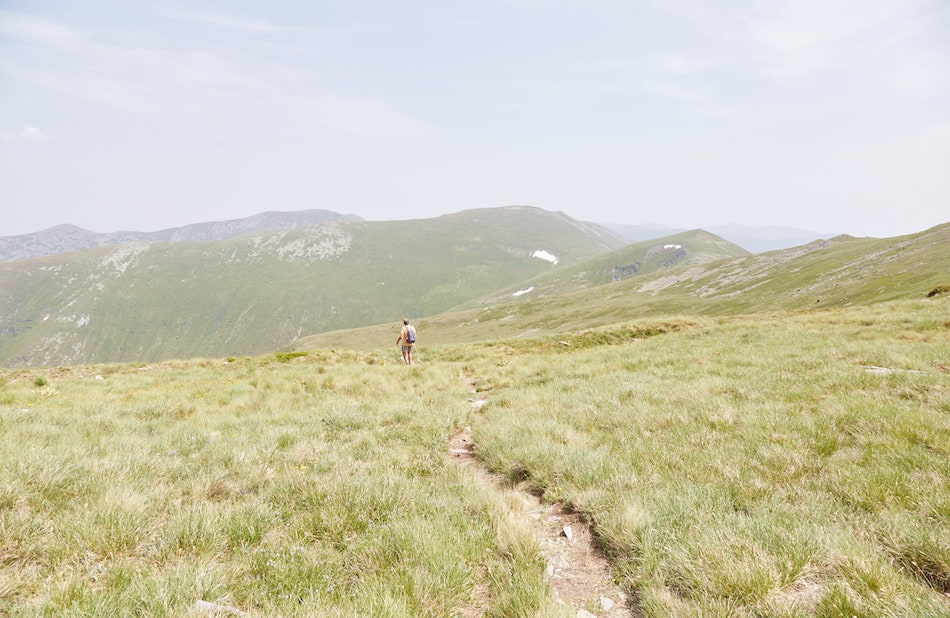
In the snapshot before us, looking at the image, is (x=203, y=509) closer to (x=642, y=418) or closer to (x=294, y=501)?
(x=294, y=501)

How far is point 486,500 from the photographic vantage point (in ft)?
17.9

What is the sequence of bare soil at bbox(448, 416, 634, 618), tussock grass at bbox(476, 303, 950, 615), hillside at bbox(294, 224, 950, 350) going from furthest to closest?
hillside at bbox(294, 224, 950, 350) < bare soil at bbox(448, 416, 634, 618) < tussock grass at bbox(476, 303, 950, 615)

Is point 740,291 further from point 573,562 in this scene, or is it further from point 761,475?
point 573,562

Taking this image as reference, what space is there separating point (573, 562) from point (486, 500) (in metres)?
1.32

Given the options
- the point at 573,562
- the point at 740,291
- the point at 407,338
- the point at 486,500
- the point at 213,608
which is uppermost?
the point at 213,608

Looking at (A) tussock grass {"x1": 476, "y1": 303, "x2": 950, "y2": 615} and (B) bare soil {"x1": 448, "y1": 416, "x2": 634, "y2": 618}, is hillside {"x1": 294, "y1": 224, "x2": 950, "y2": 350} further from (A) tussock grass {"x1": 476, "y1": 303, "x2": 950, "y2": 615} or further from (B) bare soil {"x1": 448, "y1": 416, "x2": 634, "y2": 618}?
(B) bare soil {"x1": 448, "y1": 416, "x2": 634, "y2": 618}

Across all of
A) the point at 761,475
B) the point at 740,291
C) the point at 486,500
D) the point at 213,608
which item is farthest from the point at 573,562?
the point at 740,291

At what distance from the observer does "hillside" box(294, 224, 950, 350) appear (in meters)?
61.3

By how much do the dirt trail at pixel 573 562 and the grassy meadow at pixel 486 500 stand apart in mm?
183

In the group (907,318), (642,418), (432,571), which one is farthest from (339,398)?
(907,318)

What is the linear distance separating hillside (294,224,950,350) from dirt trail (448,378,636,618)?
28.1m

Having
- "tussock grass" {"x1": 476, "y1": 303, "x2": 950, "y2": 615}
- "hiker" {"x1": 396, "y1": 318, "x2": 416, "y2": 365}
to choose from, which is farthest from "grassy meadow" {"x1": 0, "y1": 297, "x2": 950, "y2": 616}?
"hiker" {"x1": 396, "y1": 318, "x2": 416, "y2": 365}

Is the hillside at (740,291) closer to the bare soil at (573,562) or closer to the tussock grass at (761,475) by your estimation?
the tussock grass at (761,475)

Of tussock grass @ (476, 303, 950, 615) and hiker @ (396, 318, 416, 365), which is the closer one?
tussock grass @ (476, 303, 950, 615)
